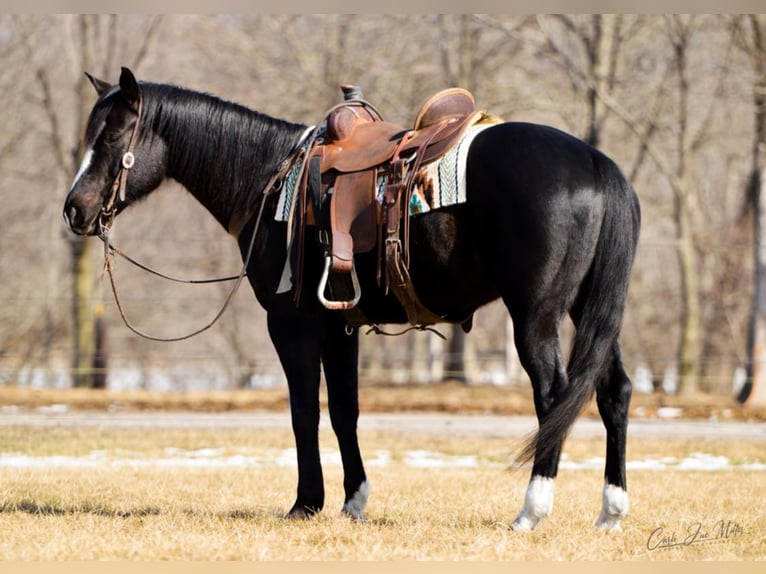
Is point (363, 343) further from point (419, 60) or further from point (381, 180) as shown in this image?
point (381, 180)

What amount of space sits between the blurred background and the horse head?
10603 millimetres

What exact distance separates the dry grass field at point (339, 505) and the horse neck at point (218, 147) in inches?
81.9

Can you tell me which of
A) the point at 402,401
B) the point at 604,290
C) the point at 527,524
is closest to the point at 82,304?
the point at 402,401

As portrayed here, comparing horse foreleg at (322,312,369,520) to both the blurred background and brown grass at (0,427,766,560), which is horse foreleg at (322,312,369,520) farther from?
the blurred background

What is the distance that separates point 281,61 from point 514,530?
16.4 metres

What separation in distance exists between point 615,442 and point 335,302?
1794mm

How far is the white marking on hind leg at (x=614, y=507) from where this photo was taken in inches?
237

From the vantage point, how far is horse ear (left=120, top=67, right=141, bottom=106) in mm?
6695

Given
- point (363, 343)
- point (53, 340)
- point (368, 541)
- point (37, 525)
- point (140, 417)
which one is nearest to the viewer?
point (368, 541)

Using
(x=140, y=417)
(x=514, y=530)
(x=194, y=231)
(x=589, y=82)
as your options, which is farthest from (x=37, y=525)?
(x=194, y=231)

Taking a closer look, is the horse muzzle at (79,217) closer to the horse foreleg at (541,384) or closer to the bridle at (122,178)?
the bridle at (122,178)

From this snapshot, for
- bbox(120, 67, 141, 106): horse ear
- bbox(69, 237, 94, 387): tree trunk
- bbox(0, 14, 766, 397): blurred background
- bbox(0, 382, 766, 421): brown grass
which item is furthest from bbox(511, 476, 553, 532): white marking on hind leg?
bbox(69, 237, 94, 387): tree trunk

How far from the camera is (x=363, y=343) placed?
27406mm

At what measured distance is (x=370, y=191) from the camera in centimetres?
630
